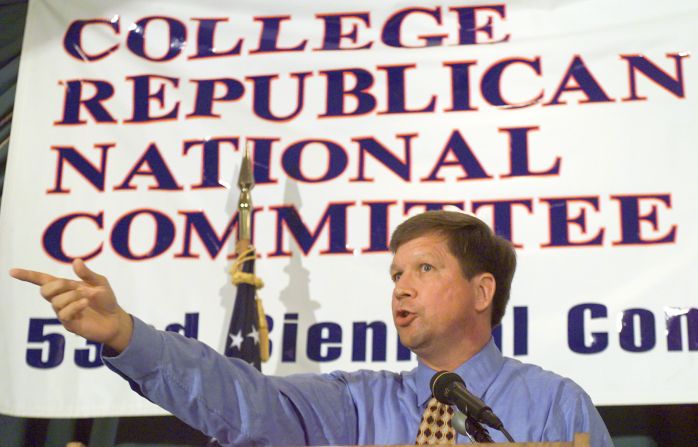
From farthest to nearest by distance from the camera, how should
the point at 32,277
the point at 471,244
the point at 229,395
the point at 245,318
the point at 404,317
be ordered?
the point at 245,318 < the point at 471,244 < the point at 404,317 < the point at 229,395 < the point at 32,277

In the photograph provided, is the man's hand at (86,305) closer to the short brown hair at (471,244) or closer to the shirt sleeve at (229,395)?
→ the shirt sleeve at (229,395)

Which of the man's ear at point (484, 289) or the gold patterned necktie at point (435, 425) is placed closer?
the gold patterned necktie at point (435, 425)

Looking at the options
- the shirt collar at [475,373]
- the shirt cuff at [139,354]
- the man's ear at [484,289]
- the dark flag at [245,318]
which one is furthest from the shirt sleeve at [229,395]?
the dark flag at [245,318]

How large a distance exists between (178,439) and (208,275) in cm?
57

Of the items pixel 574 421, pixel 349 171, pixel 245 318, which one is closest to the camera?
pixel 574 421

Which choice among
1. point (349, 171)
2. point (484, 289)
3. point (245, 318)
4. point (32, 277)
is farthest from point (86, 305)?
point (349, 171)

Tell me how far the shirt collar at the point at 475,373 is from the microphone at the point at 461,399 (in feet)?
1.51

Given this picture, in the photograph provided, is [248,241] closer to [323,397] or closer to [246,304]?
[246,304]

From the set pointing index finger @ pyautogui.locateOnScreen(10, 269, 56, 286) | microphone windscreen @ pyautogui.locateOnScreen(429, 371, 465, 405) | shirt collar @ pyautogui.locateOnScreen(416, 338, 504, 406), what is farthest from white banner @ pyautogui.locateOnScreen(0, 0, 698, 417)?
pointing index finger @ pyautogui.locateOnScreen(10, 269, 56, 286)

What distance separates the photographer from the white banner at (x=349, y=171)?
10.4 ft

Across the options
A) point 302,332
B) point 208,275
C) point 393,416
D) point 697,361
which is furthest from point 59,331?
point 697,361

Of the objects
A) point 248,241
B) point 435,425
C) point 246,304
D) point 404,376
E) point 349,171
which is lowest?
point 435,425

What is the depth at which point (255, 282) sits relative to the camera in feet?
10.6

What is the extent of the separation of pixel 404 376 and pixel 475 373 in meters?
0.17
